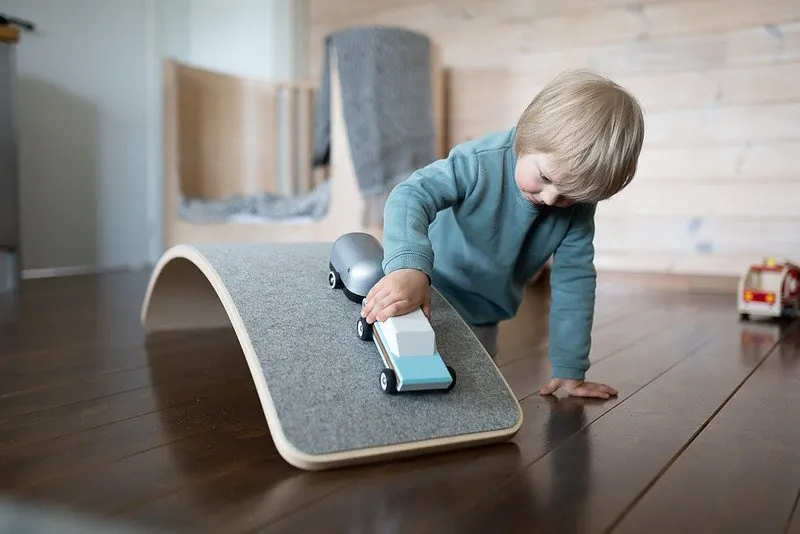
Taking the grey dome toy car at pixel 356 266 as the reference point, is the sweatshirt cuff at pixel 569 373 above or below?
below

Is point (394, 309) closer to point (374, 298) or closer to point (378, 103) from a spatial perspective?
point (374, 298)

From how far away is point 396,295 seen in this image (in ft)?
2.50

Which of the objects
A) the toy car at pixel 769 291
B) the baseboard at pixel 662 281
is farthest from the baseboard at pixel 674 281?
the toy car at pixel 769 291

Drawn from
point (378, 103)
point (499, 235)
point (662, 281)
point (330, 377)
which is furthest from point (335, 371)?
point (662, 281)

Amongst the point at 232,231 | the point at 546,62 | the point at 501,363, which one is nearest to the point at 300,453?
the point at 501,363

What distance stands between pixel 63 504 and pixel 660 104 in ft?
7.01

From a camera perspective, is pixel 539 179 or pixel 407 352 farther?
pixel 539 179

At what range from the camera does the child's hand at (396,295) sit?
2.50 feet

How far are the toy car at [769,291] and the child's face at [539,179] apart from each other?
101 centimetres

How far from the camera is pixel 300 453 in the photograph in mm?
648

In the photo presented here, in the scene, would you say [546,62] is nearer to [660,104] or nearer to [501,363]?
[660,104]

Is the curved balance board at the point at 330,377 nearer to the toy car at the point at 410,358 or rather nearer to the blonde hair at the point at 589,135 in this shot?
the toy car at the point at 410,358

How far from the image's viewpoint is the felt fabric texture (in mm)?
2078

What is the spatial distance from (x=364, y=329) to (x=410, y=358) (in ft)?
0.26
